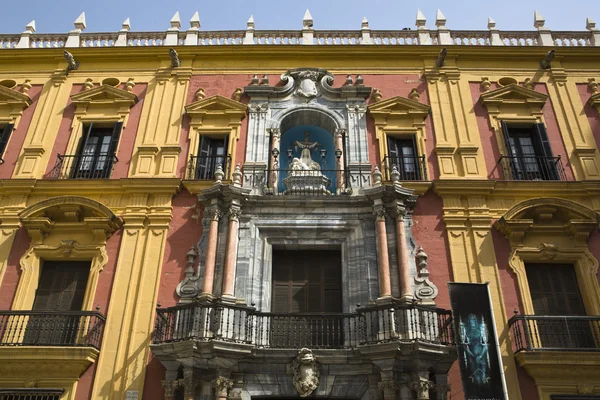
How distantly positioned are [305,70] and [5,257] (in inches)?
329

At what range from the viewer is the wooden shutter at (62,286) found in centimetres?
1123

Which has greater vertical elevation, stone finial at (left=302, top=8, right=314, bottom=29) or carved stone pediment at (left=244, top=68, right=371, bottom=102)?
stone finial at (left=302, top=8, right=314, bottom=29)

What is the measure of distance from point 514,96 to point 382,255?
20.3 ft

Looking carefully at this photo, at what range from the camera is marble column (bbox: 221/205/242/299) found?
10.7m

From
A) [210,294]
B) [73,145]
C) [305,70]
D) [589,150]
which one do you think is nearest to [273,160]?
[305,70]

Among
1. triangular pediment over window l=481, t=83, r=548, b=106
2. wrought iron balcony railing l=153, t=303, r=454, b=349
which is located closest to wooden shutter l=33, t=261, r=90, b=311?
wrought iron balcony railing l=153, t=303, r=454, b=349

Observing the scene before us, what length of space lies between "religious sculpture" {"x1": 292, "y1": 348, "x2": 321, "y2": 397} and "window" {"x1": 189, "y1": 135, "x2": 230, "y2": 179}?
484cm

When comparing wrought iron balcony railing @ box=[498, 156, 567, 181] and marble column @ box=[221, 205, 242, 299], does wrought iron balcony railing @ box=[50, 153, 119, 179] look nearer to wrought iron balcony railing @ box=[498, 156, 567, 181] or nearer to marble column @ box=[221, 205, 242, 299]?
marble column @ box=[221, 205, 242, 299]

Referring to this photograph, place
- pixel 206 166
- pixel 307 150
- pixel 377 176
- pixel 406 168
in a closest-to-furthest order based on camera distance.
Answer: pixel 377 176 → pixel 406 168 → pixel 206 166 → pixel 307 150

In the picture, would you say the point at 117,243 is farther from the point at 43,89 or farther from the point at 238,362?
the point at 43,89

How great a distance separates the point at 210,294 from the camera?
416 inches

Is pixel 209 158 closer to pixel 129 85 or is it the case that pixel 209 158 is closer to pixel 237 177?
pixel 237 177

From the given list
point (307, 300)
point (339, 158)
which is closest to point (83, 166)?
point (339, 158)

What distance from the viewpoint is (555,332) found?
1033 centimetres
